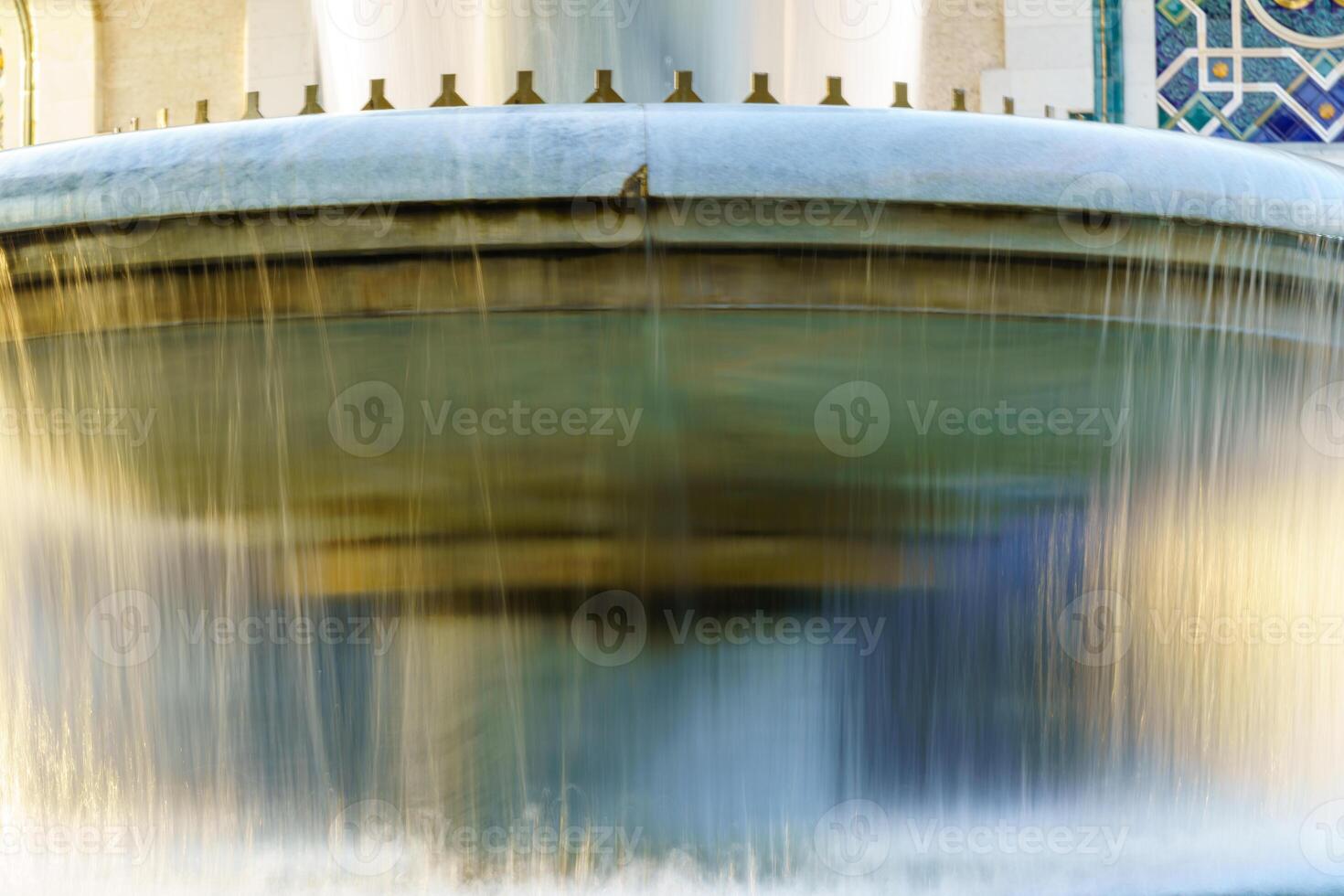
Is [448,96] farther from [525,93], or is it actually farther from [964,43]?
[964,43]

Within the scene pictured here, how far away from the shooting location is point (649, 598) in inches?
94.2

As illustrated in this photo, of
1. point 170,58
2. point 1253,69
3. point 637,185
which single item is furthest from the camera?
point 170,58

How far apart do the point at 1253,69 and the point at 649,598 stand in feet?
21.5

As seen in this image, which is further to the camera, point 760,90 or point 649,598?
point 760,90

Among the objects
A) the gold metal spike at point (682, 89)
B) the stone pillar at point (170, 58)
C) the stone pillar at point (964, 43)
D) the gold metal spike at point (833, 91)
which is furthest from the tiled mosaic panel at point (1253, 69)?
the gold metal spike at point (682, 89)

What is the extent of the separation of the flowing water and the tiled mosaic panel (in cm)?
570

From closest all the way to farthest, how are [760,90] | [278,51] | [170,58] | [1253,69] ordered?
[760,90]
[1253,69]
[278,51]
[170,58]

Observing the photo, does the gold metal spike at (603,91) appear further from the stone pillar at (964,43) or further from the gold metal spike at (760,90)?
the stone pillar at (964,43)

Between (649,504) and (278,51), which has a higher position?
(278,51)

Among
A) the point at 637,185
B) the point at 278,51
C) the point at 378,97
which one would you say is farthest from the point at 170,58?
the point at 637,185

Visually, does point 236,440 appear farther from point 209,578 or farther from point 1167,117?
point 1167,117

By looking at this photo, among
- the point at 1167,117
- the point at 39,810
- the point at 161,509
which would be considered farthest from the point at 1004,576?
the point at 1167,117

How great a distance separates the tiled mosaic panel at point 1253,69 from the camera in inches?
307

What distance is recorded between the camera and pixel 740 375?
234cm
